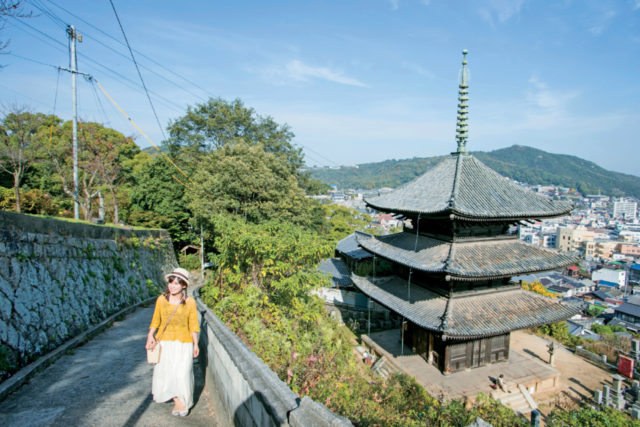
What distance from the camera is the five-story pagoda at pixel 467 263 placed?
1166 centimetres

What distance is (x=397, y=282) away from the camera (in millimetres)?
15383

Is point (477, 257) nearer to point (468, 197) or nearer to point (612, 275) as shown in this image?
point (468, 197)

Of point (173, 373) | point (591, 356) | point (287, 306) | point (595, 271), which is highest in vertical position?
point (173, 373)

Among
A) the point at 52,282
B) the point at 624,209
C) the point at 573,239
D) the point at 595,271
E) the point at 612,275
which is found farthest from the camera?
the point at 624,209

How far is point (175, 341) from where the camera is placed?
446cm

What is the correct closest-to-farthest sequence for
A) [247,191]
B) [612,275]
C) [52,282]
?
Answer: [52,282] → [247,191] → [612,275]

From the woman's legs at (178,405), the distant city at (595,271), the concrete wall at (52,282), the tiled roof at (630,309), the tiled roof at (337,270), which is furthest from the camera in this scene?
the tiled roof at (630,309)

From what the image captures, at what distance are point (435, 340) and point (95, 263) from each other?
1201cm

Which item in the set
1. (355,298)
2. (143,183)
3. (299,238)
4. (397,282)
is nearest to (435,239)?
(397,282)

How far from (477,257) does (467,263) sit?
77 cm

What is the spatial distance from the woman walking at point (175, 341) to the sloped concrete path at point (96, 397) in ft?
1.08

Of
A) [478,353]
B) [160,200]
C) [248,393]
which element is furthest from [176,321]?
[160,200]

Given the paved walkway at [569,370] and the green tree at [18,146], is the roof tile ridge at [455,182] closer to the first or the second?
the paved walkway at [569,370]

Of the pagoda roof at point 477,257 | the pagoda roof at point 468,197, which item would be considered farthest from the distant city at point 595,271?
the pagoda roof at point 468,197
